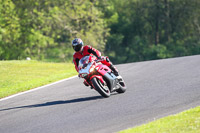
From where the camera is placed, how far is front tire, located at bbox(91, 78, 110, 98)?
1039 centimetres

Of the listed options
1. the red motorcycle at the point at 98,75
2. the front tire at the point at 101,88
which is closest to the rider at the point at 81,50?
the red motorcycle at the point at 98,75

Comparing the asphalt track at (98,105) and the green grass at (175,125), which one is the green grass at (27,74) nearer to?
the asphalt track at (98,105)

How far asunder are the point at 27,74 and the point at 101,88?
9.72 meters

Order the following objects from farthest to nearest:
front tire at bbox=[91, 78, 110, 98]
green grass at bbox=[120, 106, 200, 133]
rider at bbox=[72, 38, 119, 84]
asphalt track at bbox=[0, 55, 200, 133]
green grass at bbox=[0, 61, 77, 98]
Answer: green grass at bbox=[0, 61, 77, 98]
rider at bbox=[72, 38, 119, 84]
front tire at bbox=[91, 78, 110, 98]
asphalt track at bbox=[0, 55, 200, 133]
green grass at bbox=[120, 106, 200, 133]

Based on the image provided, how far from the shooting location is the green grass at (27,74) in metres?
15.5

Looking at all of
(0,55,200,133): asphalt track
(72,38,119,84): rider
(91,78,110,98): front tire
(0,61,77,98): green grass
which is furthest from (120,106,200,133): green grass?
(0,61,77,98): green grass

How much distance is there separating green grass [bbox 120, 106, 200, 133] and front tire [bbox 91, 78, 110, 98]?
131 inches

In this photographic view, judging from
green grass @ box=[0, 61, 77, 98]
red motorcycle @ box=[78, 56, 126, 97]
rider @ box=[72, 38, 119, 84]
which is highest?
rider @ box=[72, 38, 119, 84]

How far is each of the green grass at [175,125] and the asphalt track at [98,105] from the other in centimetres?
55

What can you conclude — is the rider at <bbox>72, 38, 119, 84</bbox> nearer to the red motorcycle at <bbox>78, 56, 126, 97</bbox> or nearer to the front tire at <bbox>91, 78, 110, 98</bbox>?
the red motorcycle at <bbox>78, 56, 126, 97</bbox>

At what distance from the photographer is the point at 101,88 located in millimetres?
10562

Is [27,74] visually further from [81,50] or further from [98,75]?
[98,75]

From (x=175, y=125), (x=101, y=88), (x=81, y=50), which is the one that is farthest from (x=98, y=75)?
(x=175, y=125)

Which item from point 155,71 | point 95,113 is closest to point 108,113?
point 95,113
